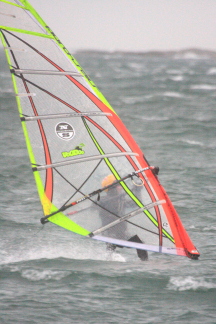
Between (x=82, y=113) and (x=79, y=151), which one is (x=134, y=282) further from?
(x=82, y=113)

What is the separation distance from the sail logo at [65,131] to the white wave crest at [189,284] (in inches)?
115

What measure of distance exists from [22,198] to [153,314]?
6162 millimetres

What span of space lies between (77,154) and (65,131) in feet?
1.44

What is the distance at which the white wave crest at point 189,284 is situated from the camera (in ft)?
25.9

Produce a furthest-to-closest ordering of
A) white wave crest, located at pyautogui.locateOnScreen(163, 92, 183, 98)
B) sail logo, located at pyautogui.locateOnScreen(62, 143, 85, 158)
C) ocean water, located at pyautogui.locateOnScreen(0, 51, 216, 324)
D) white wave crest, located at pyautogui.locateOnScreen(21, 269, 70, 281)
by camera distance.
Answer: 1. white wave crest, located at pyautogui.locateOnScreen(163, 92, 183, 98)
2. sail logo, located at pyautogui.locateOnScreen(62, 143, 85, 158)
3. white wave crest, located at pyautogui.locateOnScreen(21, 269, 70, 281)
4. ocean water, located at pyautogui.locateOnScreen(0, 51, 216, 324)

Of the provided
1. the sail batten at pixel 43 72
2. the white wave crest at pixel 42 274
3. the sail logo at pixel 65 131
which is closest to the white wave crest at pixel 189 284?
the white wave crest at pixel 42 274

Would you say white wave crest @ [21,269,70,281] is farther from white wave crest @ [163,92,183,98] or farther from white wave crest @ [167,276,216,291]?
white wave crest @ [163,92,183,98]

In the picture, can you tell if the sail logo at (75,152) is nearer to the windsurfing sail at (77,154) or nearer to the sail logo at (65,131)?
the windsurfing sail at (77,154)

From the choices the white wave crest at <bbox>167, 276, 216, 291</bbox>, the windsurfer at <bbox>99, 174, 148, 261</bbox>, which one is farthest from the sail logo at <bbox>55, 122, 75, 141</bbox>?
the white wave crest at <bbox>167, 276, 216, 291</bbox>

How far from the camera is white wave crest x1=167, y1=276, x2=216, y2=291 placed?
7.90m

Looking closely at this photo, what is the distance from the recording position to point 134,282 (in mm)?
8055

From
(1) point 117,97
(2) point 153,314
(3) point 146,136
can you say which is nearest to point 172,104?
(1) point 117,97

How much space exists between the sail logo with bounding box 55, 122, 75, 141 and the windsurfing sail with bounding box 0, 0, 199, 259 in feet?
0.05

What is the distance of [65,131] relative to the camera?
838 cm
